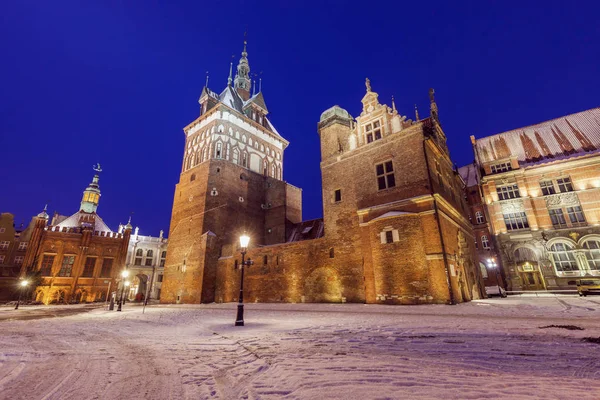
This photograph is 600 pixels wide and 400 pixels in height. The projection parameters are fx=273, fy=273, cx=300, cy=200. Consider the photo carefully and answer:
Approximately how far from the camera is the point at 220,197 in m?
29.9

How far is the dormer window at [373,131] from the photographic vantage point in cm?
2033

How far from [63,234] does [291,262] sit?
127ft

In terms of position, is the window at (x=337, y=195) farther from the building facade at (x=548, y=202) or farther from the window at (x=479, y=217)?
the window at (x=479, y=217)

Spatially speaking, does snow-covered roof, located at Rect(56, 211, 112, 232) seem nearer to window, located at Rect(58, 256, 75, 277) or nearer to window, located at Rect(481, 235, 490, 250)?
window, located at Rect(58, 256, 75, 277)

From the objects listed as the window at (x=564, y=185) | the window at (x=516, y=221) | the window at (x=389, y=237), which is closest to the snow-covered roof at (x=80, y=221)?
the window at (x=389, y=237)

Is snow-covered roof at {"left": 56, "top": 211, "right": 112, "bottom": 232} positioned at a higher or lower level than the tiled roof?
lower

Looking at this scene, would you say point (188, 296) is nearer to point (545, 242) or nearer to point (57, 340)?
point (57, 340)

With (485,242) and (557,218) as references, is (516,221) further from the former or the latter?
(485,242)

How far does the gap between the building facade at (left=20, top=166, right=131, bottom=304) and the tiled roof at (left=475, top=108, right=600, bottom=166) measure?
54.2 metres

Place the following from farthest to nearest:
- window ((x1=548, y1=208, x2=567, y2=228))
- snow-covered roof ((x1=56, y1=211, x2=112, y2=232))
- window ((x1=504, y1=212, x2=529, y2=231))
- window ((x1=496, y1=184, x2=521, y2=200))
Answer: snow-covered roof ((x1=56, y1=211, x2=112, y2=232))
window ((x1=496, y1=184, x2=521, y2=200))
window ((x1=504, y1=212, x2=529, y2=231))
window ((x1=548, y1=208, x2=567, y2=228))

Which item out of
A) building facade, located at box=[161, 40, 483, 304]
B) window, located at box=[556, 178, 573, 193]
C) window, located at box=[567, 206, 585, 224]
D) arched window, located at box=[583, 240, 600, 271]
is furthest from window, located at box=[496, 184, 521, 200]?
building facade, located at box=[161, 40, 483, 304]

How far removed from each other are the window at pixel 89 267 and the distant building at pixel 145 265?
33.8 ft

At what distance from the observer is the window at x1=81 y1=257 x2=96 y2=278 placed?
39.9 meters

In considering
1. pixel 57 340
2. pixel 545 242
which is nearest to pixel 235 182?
pixel 57 340
